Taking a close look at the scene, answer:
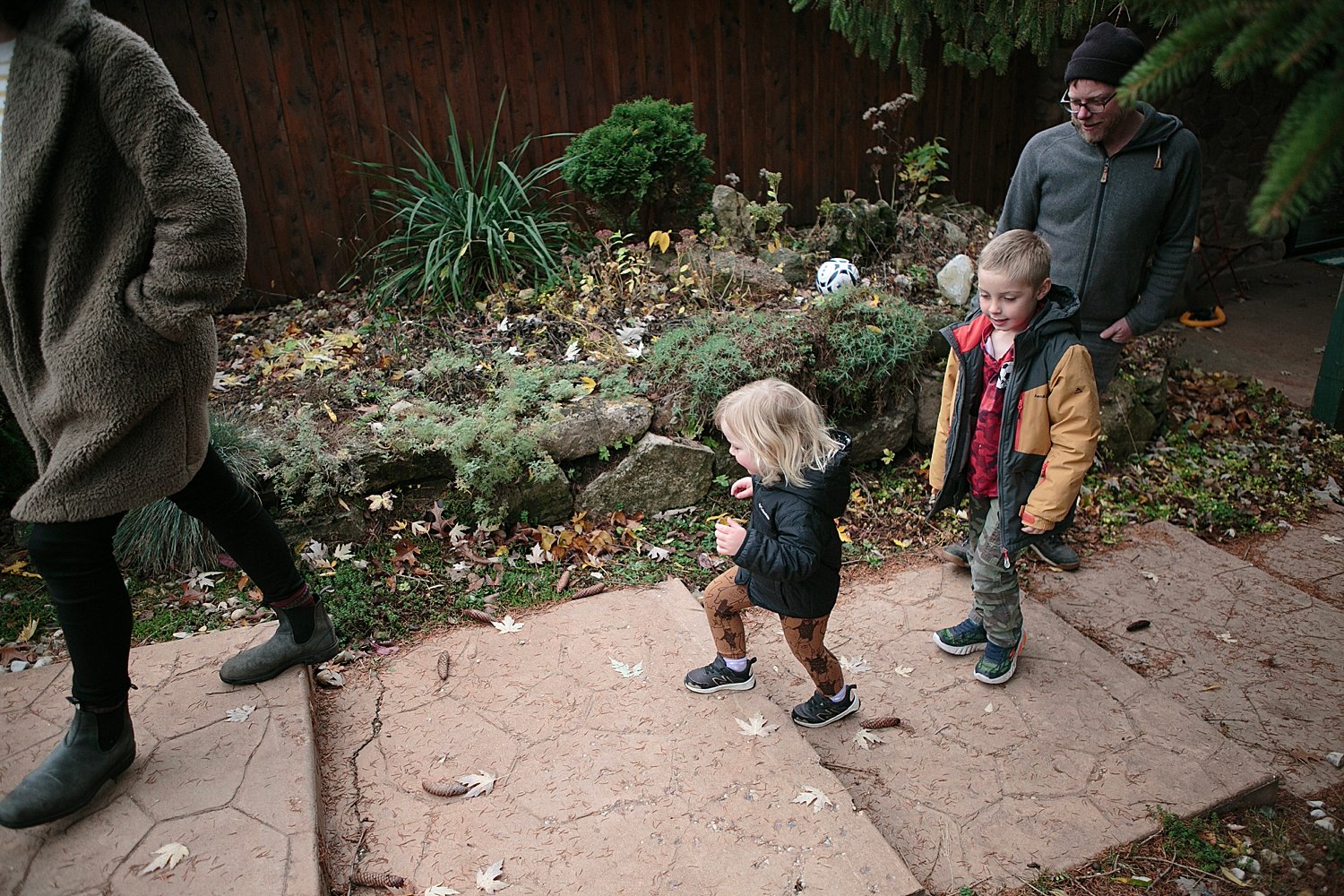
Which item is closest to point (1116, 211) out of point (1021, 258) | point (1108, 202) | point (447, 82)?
point (1108, 202)

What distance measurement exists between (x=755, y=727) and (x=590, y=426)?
174cm

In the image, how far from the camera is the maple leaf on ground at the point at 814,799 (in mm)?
2412

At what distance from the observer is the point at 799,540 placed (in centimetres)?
238

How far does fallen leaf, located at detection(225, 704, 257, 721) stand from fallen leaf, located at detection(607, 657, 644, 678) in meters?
1.16

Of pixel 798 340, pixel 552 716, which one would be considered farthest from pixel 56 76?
pixel 798 340

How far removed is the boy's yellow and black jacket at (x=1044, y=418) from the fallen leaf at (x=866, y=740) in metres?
0.75

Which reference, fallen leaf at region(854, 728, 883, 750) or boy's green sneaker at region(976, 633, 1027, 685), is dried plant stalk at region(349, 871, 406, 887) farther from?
boy's green sneaker at region(976, 633, 1027, 685)

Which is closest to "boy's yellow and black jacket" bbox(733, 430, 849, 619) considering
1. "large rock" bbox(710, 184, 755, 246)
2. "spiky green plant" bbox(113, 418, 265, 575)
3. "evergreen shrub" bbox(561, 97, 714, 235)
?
"spiky green plant" bbox(113, 418, 265, 575)

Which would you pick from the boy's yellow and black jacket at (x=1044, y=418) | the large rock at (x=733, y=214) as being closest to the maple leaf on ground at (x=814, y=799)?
the boy's yellow and black jacket at (x=1044, y=418)

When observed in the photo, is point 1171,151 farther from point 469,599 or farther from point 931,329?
point 469,599

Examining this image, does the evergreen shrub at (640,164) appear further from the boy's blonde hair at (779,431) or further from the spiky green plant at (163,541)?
the boy's blonde hair at (779,431)

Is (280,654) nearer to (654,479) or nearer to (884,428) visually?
(654,479)

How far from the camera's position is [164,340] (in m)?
2.13

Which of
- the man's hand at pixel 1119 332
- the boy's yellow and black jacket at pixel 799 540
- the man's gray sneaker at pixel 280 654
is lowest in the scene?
the man's gray sneaker at pixel 280 654
